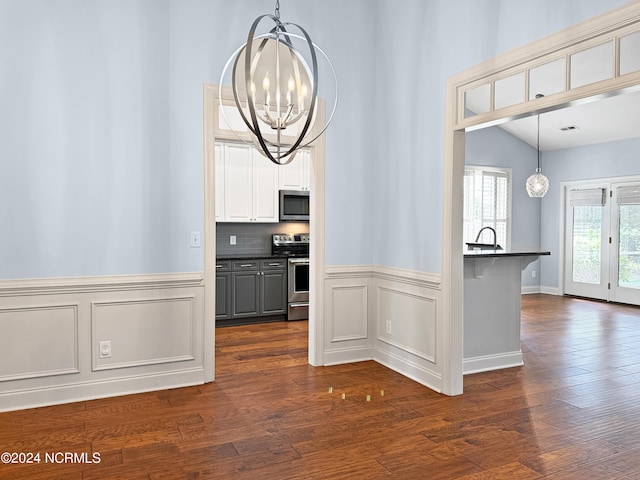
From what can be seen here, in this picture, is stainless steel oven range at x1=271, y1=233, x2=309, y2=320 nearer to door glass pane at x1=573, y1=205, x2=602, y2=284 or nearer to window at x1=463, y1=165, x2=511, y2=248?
window at x1=463, y1=165, x2=511, y2=248

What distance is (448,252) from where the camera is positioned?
3777mm

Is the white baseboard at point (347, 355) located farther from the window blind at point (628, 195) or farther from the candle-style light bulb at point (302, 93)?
the window blind at point (628, 195)

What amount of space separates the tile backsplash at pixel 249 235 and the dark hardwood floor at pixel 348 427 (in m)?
2.55

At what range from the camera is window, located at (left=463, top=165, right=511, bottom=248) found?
9.09 m

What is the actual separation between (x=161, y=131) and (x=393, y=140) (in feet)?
6.50

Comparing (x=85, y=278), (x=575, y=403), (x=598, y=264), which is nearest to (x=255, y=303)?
(x=85, y=278)

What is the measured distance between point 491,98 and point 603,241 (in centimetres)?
654

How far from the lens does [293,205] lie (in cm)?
709

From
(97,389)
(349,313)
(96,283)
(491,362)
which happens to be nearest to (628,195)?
(491,362)

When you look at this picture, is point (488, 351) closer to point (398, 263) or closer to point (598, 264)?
point (398, 263)

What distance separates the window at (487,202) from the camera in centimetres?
909

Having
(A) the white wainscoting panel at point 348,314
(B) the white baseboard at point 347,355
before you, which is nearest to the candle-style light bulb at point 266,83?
(A) the white wainscoting panel at point 348,314

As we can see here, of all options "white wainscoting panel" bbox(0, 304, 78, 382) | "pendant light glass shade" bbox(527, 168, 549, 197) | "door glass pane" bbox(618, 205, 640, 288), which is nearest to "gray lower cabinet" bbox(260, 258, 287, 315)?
"white wainscoting panel" bbox(0, 304, 78, 382)

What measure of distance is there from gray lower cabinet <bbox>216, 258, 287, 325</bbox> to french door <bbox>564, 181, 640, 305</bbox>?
225 inches
